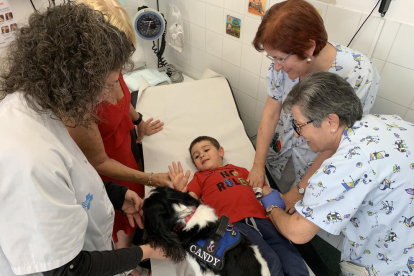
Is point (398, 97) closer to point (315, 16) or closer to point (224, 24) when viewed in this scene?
point (315, 16)

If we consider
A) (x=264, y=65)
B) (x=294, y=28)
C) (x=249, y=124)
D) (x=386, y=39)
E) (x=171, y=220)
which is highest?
(x=294, y=28)

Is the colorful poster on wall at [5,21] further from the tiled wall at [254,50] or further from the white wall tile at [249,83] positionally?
the white wall tile at [249,83]

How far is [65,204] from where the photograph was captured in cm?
81

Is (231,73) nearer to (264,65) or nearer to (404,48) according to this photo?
(264,65)

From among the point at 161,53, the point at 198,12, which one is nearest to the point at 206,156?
the point at 198,12

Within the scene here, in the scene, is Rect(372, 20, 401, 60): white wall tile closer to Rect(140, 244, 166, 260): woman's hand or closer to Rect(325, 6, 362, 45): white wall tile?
Rect(325, 6, 362, 45): white wall tile

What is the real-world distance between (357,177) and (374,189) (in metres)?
0.10

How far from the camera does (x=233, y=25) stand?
238cm

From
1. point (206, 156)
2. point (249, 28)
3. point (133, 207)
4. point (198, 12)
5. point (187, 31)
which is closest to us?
point (133, 207)

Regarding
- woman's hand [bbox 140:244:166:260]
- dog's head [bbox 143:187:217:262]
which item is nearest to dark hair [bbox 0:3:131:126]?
dog's head [bbox 143:187:217:262]

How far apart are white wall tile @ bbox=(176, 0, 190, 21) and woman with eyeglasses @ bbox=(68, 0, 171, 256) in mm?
1342

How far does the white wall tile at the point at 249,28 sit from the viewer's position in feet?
7.26

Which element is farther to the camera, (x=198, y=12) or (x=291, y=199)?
(x=198, y=12)

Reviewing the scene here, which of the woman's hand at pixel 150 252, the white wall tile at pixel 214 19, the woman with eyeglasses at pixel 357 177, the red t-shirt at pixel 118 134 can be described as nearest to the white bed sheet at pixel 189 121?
the red t-shirt at pixel 118 134
